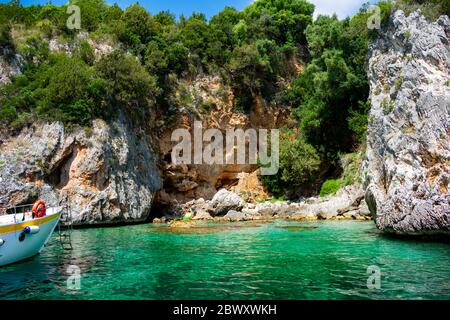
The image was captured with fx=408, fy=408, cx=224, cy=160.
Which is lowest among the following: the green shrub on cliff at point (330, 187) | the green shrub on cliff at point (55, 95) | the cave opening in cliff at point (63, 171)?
the green shrub on cliff at point (330, 187)

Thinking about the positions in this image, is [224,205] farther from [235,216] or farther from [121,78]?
[121,78]

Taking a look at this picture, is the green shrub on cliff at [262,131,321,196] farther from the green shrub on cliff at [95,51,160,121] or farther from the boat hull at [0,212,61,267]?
the boat hull at [0,212,61,267]

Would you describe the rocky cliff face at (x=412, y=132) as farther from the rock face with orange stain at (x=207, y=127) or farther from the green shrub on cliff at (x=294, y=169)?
the rock face with orange stain at (x=207, y=127)

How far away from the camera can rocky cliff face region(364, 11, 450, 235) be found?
628 inches

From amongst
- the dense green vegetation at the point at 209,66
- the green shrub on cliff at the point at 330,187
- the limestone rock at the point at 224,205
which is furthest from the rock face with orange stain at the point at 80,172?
the green shrub on cliff at the point at 330,187

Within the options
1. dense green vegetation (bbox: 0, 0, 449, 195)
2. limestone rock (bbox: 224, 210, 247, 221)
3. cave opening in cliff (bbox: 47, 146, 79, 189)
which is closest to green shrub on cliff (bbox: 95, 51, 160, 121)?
dense green vegetation (bbox: 0, 0, 449, 195)

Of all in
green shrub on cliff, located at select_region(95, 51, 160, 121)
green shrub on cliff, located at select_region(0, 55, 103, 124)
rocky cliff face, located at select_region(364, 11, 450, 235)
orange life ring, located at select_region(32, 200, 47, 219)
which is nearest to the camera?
orange life ring, located at select_region(32, 200, 47, 219)

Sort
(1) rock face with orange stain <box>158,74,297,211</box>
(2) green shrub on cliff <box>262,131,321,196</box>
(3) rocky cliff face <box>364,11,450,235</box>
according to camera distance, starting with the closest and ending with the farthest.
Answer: (3) rocky cliff face <box>364,11,450,235</box>
(2) green shrub on cliff <box>262,131,321,196</box>
(1) rock face with orange stain <box>158,74,297,211</box>

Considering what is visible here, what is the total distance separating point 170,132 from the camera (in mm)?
35781

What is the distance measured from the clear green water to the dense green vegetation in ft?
42.3

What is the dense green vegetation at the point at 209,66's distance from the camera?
27797 mm

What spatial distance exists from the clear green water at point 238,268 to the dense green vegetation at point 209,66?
12.9 metres

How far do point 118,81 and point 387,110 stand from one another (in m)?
18.6

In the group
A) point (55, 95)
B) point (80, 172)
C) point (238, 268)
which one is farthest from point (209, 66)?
point (238, 268)
